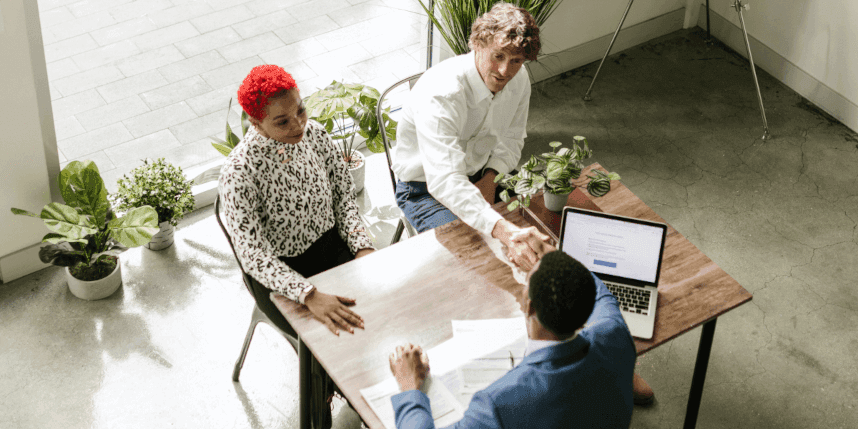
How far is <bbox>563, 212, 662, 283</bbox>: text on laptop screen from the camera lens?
2.30m

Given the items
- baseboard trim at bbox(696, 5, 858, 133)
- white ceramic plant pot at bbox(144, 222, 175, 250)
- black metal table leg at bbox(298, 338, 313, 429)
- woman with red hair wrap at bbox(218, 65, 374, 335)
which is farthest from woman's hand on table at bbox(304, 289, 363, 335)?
baseboard trim at bbox(696, 5, 858, 133)

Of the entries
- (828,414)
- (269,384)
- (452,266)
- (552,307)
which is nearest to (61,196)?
(269,384)

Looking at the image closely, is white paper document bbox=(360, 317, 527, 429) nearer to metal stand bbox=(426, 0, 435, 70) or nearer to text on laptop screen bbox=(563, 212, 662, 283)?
text on laptop screen bbox=(563, 212, 662, 283)

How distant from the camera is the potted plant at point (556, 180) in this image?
7.84ft

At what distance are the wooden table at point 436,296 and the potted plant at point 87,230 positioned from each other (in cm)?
113

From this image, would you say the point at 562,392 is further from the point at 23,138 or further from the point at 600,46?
the point at 600,46

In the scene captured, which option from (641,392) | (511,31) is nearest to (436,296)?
(511,31)

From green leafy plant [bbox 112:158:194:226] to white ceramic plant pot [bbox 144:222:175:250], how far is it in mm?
71

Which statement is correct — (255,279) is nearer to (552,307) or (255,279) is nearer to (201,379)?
(201,379)

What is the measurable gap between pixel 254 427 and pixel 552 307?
1624 millimetres

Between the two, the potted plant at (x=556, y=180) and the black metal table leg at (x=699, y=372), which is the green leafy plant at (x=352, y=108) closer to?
the potted plant at (x=556, y=180)

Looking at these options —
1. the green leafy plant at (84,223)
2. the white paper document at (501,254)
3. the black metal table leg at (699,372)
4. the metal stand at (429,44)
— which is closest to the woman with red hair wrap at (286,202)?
the white paper document at (501,254)

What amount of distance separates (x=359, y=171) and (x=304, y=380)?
5.37 feet

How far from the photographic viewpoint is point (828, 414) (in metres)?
2.94
